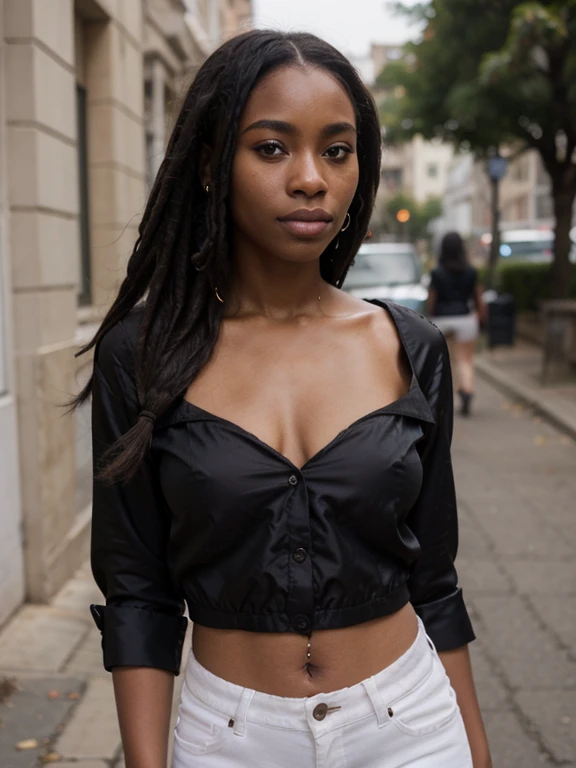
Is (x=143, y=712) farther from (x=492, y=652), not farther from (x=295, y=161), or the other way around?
(x=492, y=652)

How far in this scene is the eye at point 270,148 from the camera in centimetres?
175

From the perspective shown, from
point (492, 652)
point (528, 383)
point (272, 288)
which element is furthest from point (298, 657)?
point (528, 383)

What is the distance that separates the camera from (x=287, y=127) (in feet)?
5.70

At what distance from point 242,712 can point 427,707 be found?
1.01ft

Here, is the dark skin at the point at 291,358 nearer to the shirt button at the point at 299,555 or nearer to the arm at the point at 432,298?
the shirt button at the point at 299,555

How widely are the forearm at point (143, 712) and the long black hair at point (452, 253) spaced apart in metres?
9.84

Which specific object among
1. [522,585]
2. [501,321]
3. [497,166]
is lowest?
[522,585]

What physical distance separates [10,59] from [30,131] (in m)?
0.37

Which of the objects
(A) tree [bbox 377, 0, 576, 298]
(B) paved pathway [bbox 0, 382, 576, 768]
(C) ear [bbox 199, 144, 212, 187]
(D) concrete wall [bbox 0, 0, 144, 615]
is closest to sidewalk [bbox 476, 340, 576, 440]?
(A) tree [bbox 377, 0, 576, 298]

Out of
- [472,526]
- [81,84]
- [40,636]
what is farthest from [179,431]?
[81,84]

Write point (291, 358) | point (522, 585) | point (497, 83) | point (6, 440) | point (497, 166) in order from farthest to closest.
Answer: point (497, 166), point (497, 83), point (522, 585), point (6, 440), point (291, 358)

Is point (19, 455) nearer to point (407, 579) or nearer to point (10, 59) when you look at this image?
point (10, 59)

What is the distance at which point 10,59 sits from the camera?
17.1ft

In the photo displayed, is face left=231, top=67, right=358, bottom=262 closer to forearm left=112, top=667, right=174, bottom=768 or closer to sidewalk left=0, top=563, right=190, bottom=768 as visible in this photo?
forearm left=112, top=667, right=174, bottom=768
